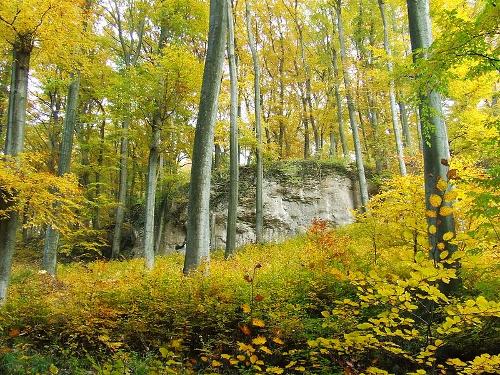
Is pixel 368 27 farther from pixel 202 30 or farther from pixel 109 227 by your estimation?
pixel 109 227

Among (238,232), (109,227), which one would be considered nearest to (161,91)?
(238,232)

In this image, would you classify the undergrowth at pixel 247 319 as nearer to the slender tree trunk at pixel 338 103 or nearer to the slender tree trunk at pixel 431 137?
the slender tree trunk at pixel 431 137

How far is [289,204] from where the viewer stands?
1747cm

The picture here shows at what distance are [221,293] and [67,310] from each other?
250 centimetres

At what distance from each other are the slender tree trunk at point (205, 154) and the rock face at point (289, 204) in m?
10.1

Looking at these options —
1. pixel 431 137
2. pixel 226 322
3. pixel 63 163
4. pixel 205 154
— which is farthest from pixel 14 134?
pixel 431 137

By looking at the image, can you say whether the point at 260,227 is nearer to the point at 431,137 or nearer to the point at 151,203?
the point at 151,203

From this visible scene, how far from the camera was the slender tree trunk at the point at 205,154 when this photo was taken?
6.75m

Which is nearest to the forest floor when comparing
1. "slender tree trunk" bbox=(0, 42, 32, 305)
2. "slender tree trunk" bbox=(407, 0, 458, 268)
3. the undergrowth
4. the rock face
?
the undergrowth

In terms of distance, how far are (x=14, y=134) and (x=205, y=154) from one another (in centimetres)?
449

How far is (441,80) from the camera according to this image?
13.5 ft

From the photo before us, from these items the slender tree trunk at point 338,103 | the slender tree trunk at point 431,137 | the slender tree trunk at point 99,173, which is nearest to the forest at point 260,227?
the slender tree trunk at point 431,137

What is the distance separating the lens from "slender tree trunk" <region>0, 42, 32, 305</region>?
7492mm

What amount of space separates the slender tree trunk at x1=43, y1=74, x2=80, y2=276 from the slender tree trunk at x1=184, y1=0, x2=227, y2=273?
6.27 metres
